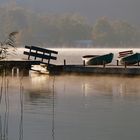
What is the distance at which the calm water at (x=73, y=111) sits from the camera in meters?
21.2

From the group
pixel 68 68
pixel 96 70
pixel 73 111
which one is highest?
pixel 68 68

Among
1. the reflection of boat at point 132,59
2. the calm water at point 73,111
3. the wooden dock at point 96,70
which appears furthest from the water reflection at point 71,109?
the reflection of boat at point 132,59

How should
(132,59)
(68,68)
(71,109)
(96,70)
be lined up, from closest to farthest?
(71,109)
(96,70)
(68,68)
(132,59)

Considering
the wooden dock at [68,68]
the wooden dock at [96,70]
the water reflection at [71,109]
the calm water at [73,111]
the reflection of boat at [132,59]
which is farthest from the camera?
the reflection of boat at [132,59]

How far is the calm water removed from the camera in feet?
69.6

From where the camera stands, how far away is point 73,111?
26.9m

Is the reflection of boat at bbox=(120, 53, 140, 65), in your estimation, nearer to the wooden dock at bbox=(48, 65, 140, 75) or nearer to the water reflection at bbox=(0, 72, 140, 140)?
the wooden dock at bbox=(48, 65, 140, 75)

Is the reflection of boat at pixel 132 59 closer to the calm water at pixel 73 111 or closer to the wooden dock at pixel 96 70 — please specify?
the wooden dock at pixel 96 70

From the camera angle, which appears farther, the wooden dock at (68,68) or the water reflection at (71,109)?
the wooden dock at (68,68)

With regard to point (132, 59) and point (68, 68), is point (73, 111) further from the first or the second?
point (132, 59)

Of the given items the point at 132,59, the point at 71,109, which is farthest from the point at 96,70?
the point at 71,109

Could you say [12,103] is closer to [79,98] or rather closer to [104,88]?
[79,98]

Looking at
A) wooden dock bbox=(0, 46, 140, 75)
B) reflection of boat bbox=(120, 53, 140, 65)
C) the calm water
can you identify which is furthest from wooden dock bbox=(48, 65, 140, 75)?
reflection of boat bbox=(120, 53, 140, 65)

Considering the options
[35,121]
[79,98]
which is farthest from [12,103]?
[35,121]
